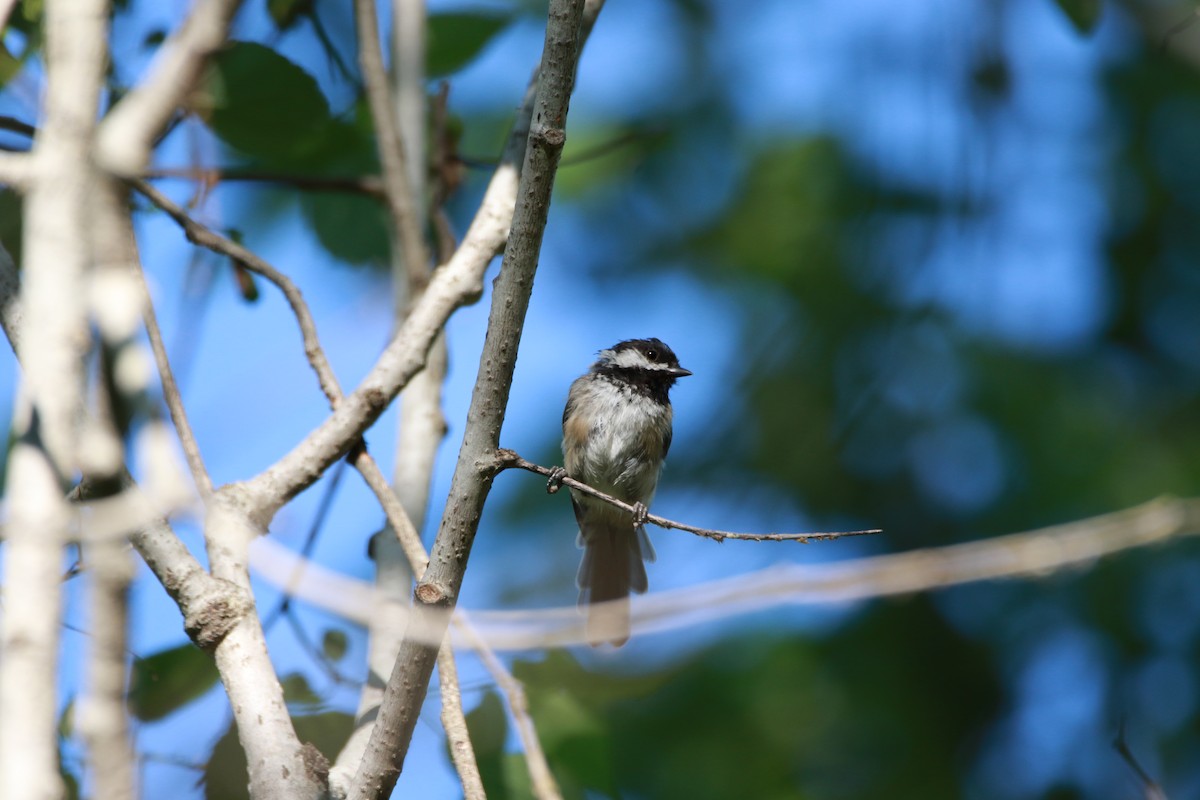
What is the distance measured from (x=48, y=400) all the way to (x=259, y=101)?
218cm

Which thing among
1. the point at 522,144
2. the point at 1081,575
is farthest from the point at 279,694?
the point at 1081,575

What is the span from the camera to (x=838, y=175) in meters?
6.82

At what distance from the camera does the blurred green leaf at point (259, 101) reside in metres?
3.54

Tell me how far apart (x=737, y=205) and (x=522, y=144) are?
12.0ft

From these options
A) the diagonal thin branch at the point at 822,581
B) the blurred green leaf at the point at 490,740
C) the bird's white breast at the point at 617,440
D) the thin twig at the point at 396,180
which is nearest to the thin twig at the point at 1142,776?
the diagonal thin branch at the point at 822,581

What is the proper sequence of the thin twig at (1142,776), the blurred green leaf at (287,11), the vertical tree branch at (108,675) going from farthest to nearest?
the blurred green leaf at (287,11) < the thin twig at (1142,776) < the vertical tree branch at (108,675)

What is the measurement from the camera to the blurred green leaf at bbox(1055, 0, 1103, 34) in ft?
12.9

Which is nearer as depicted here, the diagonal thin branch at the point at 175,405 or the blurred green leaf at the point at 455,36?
the diagonal thin branch at the point at 175,405

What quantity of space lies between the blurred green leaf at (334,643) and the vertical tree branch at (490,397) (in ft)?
4.33

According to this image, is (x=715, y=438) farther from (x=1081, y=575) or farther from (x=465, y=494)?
(x=465, y=494)

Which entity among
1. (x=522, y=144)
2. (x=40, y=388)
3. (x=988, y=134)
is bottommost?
(x=40, y=388)

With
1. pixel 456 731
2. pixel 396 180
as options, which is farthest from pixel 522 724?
pixel 396 180

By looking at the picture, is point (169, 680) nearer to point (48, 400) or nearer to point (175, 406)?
point (175, 406)

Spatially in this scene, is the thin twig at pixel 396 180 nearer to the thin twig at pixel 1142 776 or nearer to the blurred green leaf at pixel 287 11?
the blurred green leaf at pixel 287 11
